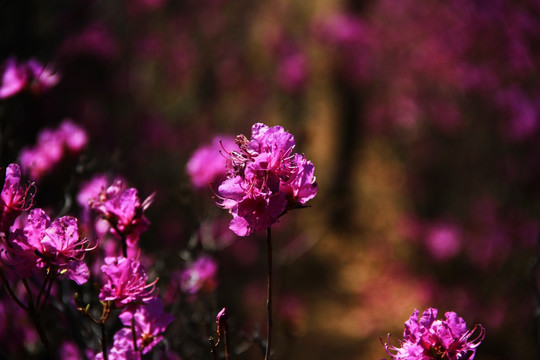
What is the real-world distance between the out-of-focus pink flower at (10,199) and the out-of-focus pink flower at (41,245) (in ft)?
0.13

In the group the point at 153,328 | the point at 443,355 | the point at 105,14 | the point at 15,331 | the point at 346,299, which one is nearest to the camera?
the point at 443,355

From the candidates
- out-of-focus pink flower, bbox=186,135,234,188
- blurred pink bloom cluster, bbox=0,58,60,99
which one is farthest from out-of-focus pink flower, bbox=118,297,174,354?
blurred pink bloom cluster, bbox=0,58,60,99

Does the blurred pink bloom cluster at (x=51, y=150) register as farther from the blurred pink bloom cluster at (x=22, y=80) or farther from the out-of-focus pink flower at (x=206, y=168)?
the out-of-focus pink flower at (x=206, y=168)

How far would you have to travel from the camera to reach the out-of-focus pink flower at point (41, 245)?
3.57 feet

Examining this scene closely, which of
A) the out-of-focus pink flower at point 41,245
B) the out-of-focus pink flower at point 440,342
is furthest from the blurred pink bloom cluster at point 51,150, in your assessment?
the out-of-focus pink flower at point 440,342

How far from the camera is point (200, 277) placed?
2.09 meters

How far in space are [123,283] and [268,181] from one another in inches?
14.4

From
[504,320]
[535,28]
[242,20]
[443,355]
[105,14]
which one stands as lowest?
[504,320]

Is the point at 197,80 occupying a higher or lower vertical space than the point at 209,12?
lower

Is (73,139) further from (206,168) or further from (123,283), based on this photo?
(123,283)

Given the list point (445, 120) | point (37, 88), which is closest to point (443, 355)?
point (37, 88)

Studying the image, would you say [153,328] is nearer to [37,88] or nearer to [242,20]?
[37,88]

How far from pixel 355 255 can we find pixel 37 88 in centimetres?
415

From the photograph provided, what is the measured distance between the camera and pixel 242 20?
219 inches
